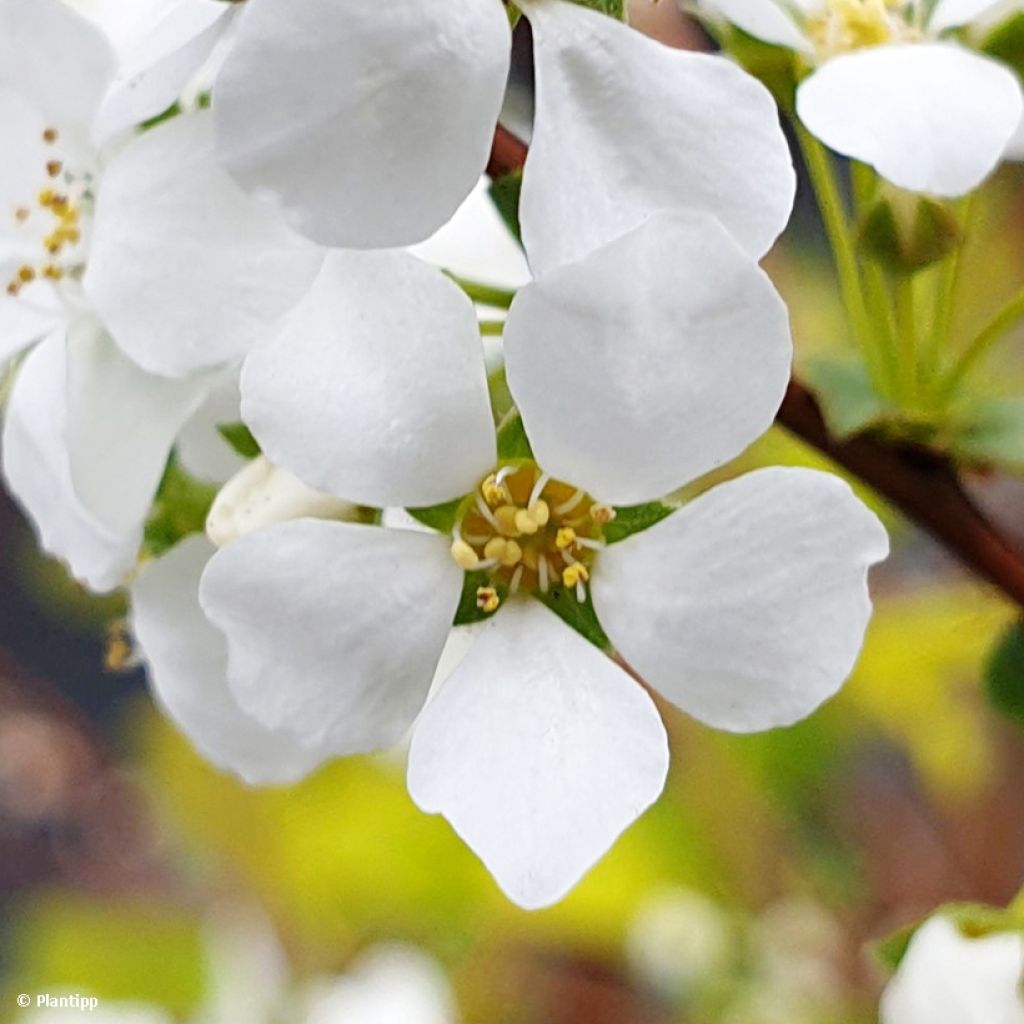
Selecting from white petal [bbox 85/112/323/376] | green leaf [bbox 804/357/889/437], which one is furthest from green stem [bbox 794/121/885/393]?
white petal [bbox 85/112/323/376]

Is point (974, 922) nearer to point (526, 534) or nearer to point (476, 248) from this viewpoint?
point (526, 534)

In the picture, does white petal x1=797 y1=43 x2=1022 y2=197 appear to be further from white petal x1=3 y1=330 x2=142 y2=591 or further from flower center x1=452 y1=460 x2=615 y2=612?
white petal x1=3 y1=330 x2=142 y2=591

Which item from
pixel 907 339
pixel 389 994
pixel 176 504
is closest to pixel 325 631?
pixel 176 504

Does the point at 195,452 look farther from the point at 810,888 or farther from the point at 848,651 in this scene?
the point at 810,888

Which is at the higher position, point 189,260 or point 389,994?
point 189,260

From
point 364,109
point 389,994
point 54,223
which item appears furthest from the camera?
point 389,994

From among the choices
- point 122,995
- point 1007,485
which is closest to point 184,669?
point 122,995

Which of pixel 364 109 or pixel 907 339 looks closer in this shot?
pixel 364 109
